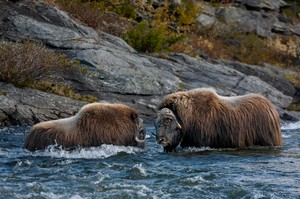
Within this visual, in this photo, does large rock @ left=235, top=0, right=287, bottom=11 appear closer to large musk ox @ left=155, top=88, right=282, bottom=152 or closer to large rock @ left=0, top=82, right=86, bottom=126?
large rock @ left=0, top=82, right=86, bottom=126

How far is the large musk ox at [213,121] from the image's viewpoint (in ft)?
37.7

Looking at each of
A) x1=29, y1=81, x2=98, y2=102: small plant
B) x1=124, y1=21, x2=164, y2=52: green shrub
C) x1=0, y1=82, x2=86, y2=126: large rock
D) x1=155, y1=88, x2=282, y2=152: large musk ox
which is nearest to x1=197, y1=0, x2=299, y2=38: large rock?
x1=124, y1=21, x2=164, y2=52: green shrub

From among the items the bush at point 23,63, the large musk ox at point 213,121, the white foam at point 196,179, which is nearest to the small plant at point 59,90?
the bush at point 23,63

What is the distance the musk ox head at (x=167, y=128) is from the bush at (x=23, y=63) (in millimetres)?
4949

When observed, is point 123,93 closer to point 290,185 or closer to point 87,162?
point 87,162

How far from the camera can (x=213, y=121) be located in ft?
38.2

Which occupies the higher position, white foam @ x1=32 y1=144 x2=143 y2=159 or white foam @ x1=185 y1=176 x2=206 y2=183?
white foam @ x1=185 y1=176 x2=206 y2=183

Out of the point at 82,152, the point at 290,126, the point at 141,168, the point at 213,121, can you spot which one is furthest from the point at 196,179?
the point at 290,126

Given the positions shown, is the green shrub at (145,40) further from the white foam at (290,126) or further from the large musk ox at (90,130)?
the large musk ox at (90,130)

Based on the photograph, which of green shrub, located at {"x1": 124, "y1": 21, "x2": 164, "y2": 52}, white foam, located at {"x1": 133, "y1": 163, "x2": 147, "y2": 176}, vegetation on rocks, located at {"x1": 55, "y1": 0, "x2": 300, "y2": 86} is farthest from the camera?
vegetation on rocks, located at {"x1": 55, "y1": 0, "x2": 300, "y2": 86}

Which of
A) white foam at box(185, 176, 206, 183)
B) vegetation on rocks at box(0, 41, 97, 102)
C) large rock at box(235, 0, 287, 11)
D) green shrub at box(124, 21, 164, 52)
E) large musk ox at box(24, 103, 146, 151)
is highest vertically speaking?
large rock at box(235, 0, 287, 11)

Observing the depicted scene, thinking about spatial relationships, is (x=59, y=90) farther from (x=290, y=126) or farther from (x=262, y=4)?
(x=262, y=4)

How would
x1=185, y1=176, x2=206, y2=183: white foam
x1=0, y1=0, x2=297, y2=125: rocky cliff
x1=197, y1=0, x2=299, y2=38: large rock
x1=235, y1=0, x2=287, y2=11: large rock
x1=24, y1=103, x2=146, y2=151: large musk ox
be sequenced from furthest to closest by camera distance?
x1=235, y1=0, x2=287, y2=11: large rock → x1=197, y1=0, x2=299, y2=38: large rock → x1=0, y1=0, x2=297, y2=125: rocky cliff → x1=24, y1=103, x2=146, y2=151: large musk ox → x1=185, y1=176, x2=206, y2=183: white foam

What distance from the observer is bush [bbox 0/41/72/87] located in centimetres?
1524
